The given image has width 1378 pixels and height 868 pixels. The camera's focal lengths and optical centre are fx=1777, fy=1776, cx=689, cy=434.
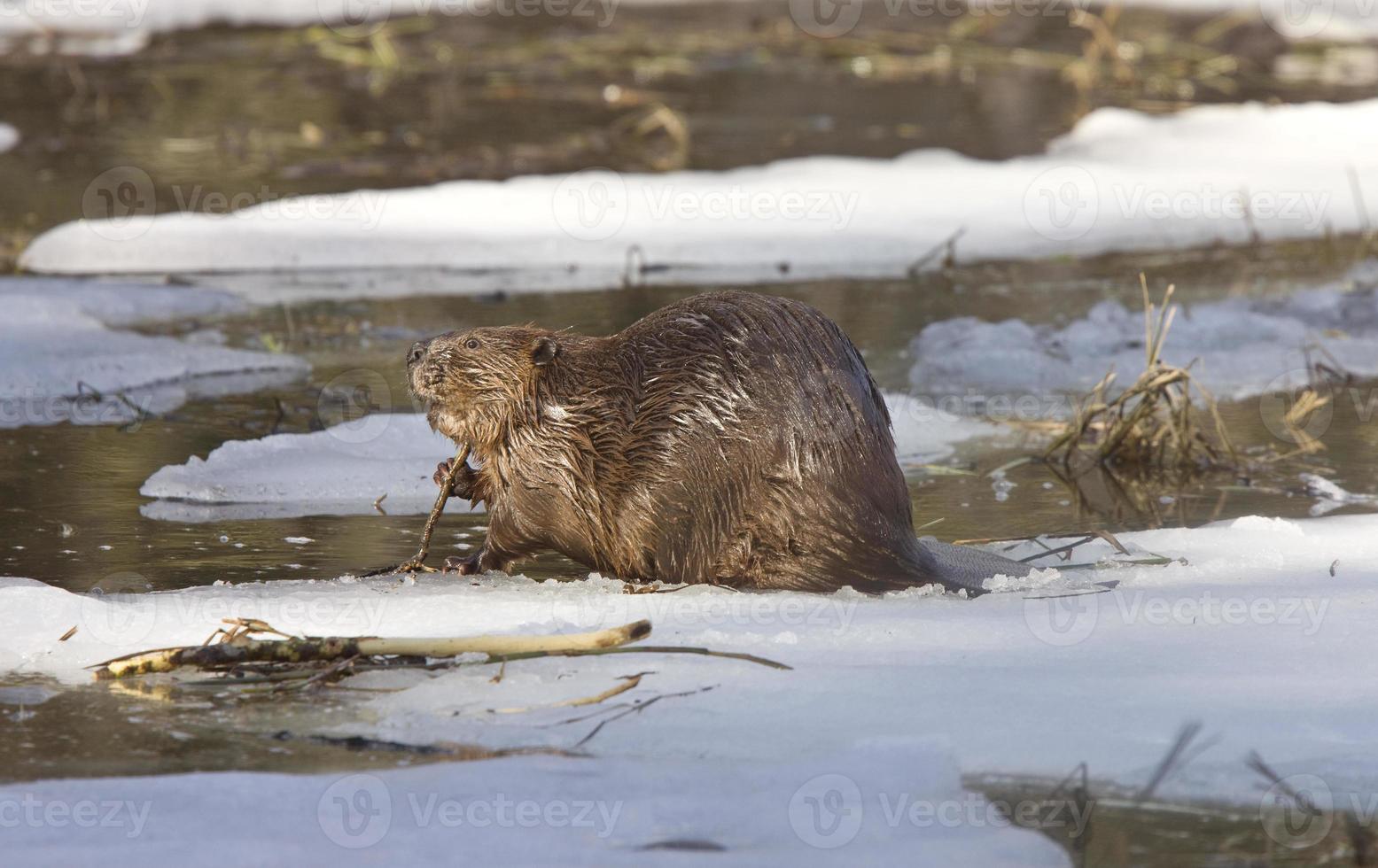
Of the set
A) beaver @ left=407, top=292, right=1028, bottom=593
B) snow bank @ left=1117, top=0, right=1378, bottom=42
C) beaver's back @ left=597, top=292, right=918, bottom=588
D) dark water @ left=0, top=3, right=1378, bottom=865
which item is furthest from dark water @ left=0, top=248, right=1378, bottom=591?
snow bank @ left=1117, top=0, right=1378, bottom=42

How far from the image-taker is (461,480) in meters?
3.89

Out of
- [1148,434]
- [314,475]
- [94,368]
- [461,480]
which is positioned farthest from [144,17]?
[461,480]

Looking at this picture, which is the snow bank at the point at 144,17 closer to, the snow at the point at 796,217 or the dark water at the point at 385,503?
the snow at the point at 796,217

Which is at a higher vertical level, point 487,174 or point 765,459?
point 765,459

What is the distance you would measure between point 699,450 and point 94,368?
271cm

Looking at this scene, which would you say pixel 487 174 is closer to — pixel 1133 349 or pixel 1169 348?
pixel 1133 349

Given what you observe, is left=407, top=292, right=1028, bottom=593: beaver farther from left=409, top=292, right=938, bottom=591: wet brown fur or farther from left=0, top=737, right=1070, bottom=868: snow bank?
left=0, top=737, right=1070, bottom=868: snow bank

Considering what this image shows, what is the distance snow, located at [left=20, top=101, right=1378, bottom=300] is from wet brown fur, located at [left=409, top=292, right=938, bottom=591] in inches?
127

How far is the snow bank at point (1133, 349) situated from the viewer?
5.70m

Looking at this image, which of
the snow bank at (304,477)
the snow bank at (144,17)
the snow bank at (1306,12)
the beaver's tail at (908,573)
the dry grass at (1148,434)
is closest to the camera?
the beaver's tail at (908,573)

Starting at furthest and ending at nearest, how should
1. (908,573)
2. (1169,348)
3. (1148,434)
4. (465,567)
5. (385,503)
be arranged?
(1169,348), (1148,434), (385,503), (465,567), (908,573)

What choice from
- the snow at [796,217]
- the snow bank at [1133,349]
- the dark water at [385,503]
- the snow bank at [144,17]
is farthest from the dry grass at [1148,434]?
the snow bank at [144,17]

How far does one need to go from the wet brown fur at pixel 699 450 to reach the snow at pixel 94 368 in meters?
1.89

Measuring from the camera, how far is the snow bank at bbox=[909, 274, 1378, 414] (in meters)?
5.70
